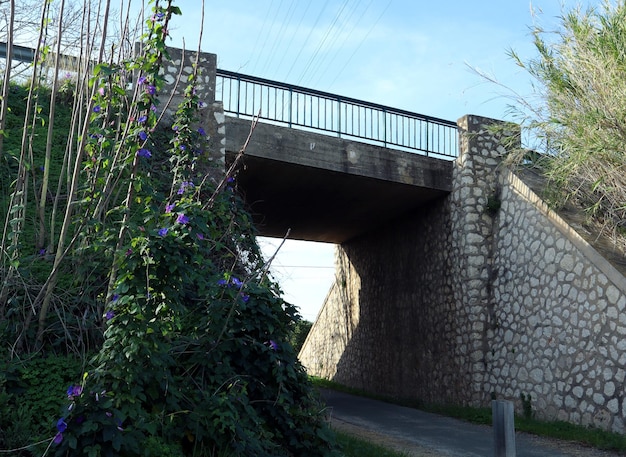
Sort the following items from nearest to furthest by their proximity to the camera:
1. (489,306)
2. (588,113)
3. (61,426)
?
(61,426)
(588,113)
(489,306)

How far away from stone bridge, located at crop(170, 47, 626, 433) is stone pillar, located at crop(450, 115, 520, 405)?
0.02 metres

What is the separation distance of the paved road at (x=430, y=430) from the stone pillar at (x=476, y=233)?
A: 1238 mm

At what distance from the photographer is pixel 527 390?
32.6ft

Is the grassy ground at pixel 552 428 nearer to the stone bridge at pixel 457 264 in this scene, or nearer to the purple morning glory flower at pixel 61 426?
the stone bridge at pixel 457 264

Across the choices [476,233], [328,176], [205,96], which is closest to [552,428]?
[476,233]

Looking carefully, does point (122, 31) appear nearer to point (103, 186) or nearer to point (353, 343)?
point (103, 186)

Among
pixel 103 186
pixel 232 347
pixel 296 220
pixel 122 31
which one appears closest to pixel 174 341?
pixel 232 347

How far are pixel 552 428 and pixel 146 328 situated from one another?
6.68 meters

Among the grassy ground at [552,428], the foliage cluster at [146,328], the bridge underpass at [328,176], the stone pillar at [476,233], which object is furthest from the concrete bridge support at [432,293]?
the foliage cluster at [146,328]

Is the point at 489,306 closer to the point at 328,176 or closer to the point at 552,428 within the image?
the point at 552,428

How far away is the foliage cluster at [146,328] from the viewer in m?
4.15

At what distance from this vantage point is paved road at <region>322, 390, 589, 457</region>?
24.6 ft

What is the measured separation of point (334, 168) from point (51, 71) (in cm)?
476

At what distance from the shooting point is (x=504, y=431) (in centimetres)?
422
